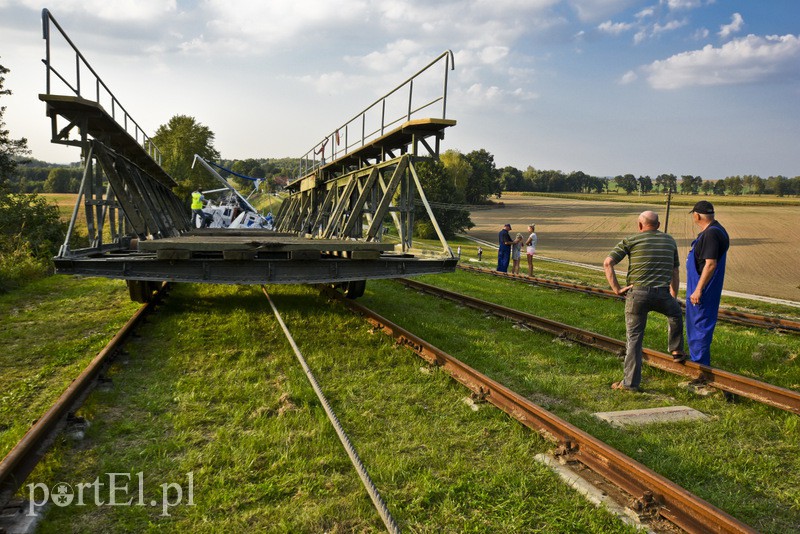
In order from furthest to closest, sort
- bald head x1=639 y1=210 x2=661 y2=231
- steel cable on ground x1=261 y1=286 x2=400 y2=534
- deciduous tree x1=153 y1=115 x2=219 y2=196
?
deciduous tree x1=153 y1=115 x2=219 y2=196 < bald head x1=639 y1=210 x2=661 y2=231 < steel cable on ground x1=261 y1=286 x2=400 y2=534

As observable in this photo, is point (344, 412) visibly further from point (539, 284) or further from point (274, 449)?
point (539, 284)

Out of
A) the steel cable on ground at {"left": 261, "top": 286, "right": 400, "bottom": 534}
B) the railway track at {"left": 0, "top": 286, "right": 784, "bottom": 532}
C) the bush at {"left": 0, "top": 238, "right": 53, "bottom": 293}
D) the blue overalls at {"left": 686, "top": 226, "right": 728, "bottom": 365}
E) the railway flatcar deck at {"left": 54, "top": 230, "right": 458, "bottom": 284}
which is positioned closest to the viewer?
the steel cable on ground at {"left": 261, "top": 286, "right": 400, "bottom": 534}

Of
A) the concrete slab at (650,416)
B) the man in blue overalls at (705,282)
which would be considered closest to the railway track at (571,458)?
the concrete slab at (650,416)

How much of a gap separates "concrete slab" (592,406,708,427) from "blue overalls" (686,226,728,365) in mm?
1260

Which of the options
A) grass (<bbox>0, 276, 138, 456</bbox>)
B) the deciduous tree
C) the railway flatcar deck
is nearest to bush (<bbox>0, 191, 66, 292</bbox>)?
grass (<bbox>0, 276, 138, 456</bbox>)

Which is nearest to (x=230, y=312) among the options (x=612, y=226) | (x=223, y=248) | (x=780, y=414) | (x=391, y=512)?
(x=223, y=248)

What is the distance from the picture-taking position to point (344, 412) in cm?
418

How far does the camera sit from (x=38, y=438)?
3.32 meters

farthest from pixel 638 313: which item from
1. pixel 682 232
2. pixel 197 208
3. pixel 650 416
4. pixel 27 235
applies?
pixel 682 232

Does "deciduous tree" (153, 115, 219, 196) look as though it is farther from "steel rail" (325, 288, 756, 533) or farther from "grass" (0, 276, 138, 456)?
"steel rail" (325, 288, 756, 533)

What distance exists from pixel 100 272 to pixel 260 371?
9.49 ft

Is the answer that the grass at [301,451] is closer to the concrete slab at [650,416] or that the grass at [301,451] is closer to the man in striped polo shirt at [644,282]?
the concrete slab at [650,416]

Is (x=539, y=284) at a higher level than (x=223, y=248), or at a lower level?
lower

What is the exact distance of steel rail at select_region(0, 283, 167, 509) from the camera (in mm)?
2832
